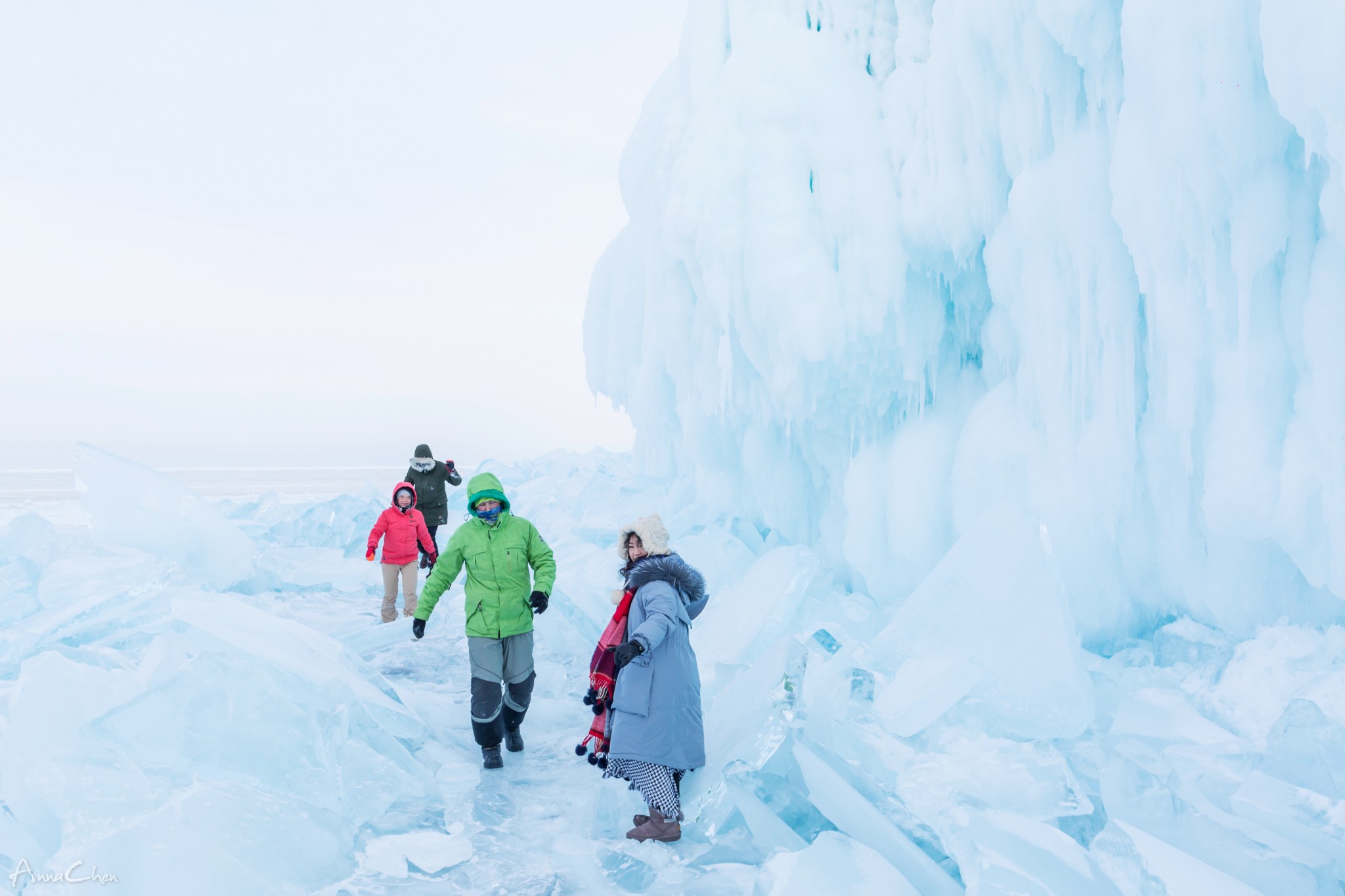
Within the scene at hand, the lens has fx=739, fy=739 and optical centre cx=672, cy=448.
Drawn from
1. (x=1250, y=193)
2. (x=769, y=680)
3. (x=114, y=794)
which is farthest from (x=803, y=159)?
(x=114, y=794)

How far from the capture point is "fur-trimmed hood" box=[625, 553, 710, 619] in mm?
3154

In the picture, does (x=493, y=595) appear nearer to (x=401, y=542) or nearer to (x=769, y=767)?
(x=769, y=767)

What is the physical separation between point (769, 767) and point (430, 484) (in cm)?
531

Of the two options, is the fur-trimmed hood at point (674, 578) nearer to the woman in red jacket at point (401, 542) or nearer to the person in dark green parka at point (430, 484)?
the woman in red jacket at point (401, 542)

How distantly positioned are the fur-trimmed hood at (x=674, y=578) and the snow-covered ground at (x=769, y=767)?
552 mm

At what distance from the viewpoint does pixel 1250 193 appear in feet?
10.8

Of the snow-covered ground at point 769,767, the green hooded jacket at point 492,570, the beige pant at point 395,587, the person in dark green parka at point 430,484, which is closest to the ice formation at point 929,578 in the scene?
the snow-covered ground at point 769,767

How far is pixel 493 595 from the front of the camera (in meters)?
3.75

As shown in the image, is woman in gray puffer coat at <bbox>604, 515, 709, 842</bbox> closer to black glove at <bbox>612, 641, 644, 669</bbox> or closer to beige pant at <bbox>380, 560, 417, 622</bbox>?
black glove at <bbox>612, 641, 644, 669</bbox>

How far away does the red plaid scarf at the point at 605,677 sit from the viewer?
3.28 m

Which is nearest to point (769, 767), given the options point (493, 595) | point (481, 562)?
point (493, 595)

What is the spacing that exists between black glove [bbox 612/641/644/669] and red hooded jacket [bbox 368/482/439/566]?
3891mm

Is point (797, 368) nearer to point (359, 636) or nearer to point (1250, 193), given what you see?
point (1250, 193)

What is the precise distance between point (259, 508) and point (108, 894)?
38.5ft
